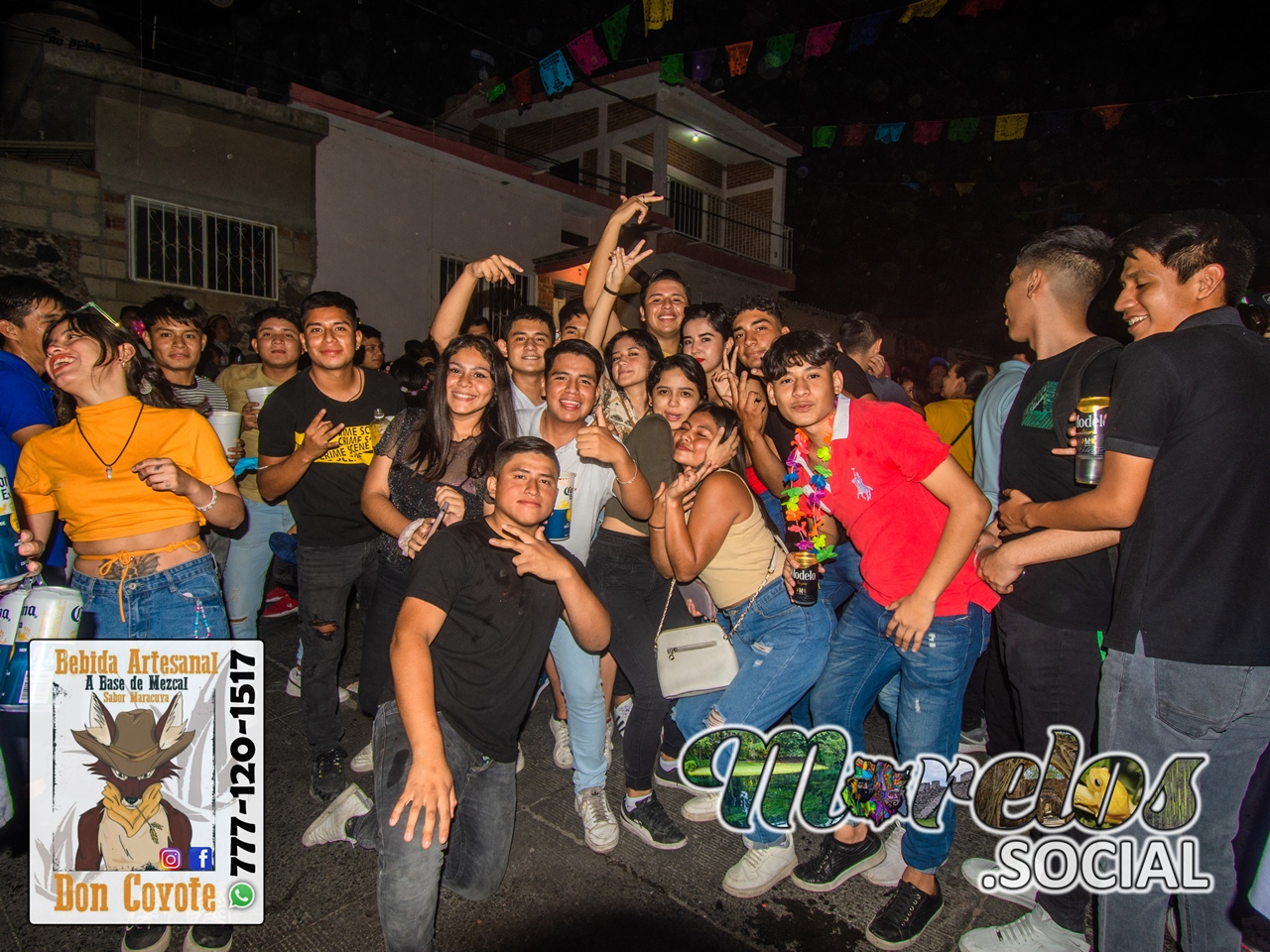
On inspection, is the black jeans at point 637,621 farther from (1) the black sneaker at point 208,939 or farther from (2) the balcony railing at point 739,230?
(2) the balcony railing at point 739,230

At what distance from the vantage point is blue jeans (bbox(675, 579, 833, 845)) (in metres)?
2.98

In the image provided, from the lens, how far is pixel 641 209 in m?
4.52

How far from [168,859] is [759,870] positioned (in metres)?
2.24

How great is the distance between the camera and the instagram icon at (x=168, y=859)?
2488 mm

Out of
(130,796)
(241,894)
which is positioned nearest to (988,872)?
(241,894)

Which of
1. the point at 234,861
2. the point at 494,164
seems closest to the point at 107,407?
the point at 234,861

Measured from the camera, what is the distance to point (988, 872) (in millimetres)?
2947

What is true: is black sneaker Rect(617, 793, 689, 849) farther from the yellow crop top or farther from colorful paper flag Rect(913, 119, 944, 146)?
colorful paper flag Rect(913, 119, 944, 146)

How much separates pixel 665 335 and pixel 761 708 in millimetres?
2620

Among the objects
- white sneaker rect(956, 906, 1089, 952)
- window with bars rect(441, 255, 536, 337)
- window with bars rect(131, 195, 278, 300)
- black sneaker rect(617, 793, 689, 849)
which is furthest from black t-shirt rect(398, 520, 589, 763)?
window with bars rect(441, 255, 536, 337)

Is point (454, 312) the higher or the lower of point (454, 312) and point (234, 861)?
the higher

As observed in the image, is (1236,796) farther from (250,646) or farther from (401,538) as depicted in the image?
(250,646)

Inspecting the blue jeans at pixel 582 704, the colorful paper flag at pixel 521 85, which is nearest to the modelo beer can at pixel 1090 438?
the blue jeans at pixel 582 704

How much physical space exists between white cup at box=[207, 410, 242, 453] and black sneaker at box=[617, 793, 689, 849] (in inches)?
106
